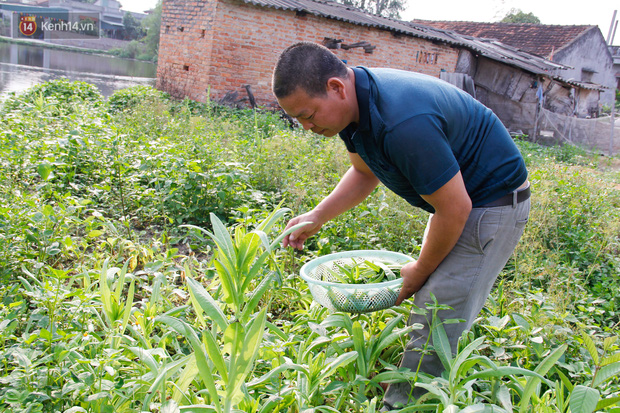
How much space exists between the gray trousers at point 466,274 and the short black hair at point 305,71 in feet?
2.73

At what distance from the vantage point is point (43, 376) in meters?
1.80

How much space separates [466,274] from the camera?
201cm

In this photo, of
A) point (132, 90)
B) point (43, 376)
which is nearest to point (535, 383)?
point (43, 376)

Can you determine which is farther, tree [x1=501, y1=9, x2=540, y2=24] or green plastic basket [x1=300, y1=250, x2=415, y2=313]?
tree [x1=501, y1=9, x2=540, y2=24]

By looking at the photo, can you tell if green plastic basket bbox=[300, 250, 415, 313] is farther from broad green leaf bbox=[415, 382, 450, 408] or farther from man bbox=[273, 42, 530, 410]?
broad green leaf bbox=[415, 382, 450, 408]

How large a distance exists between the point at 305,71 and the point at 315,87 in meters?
0.07

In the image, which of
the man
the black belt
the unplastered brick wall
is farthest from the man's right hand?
the unplastered brick wall

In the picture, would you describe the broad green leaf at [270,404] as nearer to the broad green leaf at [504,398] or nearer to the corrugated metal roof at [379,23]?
the broad green leaf at [504,398]

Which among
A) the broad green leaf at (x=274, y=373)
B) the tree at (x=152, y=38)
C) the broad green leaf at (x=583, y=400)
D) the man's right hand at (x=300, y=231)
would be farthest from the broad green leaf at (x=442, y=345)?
the tree at (x=152, y=38)

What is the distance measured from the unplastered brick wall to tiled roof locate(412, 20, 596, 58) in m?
13.1

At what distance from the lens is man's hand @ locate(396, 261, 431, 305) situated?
2.05 meters

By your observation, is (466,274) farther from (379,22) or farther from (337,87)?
(379,22)

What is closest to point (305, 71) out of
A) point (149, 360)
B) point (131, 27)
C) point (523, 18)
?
point (149, 360)

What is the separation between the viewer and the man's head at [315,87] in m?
1.78
